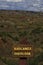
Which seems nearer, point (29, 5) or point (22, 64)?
point (22, 64)

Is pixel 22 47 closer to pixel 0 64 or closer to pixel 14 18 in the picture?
pixel 0 64

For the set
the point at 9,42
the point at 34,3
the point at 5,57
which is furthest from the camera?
the point at 34,3

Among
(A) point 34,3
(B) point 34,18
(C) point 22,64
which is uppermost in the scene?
(C) point 22,64

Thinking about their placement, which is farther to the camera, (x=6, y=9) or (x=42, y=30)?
(x=6, y=9)

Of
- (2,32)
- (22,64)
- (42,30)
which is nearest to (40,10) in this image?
(42,30)

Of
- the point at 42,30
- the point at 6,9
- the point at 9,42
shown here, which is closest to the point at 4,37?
the point at 9,42

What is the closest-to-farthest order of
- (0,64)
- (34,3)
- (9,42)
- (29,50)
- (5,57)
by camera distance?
(29,50) < (0,64) < (5,57) < (9,42) < (34,3)

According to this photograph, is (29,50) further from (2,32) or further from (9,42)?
(2,32)

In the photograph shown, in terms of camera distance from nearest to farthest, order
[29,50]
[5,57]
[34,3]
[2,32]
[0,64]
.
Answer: [29,50] < [0,64] < [5,57] < [2,32] < [34,3]

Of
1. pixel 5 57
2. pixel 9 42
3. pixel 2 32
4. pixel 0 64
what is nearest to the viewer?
pixel 0 64

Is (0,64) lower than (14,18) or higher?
higher
